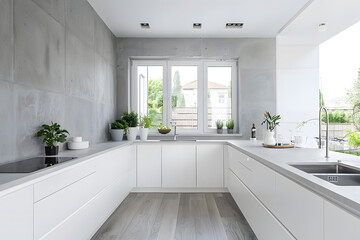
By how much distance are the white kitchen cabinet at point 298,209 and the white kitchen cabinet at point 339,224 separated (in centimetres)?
5

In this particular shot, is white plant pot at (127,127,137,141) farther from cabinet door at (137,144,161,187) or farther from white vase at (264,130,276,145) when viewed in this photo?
white vase at (264,130,276,145)

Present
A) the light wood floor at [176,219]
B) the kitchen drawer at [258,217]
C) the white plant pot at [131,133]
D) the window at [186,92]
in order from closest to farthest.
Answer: the kitchen drawer at [258,217], the light wood floor at [176,219], the white plant pot at [131,133], the window at [186,92]

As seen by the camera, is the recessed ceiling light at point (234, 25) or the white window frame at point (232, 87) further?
the white window frame at point (232, 87)

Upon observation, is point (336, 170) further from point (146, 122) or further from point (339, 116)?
point (339, 116)

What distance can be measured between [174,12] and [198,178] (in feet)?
7.94

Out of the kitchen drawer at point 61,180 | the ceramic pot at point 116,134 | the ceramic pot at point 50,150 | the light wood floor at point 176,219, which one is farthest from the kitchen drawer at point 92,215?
the ceramic pot at point 116,134

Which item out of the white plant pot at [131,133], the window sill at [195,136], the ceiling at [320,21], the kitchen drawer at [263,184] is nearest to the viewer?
the kitchen drawer at [263,184]

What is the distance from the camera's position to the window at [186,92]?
4.76m

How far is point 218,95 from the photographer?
15.7 feet

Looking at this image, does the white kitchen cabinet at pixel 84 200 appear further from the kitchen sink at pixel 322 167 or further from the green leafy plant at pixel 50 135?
the kitchen sink at pixel 322 167

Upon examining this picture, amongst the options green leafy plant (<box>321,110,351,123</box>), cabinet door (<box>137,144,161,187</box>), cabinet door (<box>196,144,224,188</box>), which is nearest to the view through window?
green leafy plant (<box>321,110,351,123</box>)

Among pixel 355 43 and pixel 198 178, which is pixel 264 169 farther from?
pixel 355 43

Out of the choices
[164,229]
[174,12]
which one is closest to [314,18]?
[174,12]

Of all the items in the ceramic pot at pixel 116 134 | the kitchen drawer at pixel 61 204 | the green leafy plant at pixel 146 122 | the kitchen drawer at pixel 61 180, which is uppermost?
the green leafy plant at pixel 146 122
